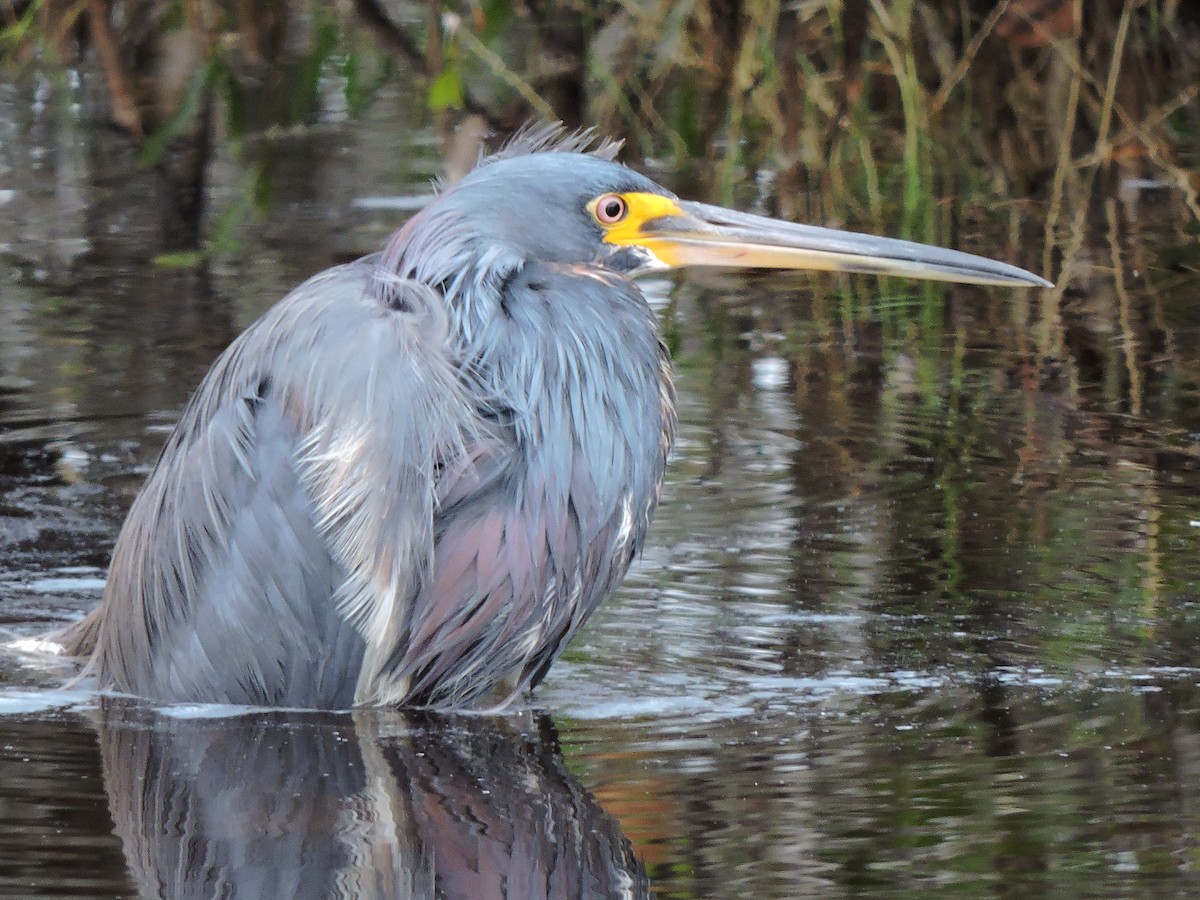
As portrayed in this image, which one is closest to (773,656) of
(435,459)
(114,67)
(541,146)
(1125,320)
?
(435,459)

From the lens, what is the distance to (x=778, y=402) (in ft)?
21.8

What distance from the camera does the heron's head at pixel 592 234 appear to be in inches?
177

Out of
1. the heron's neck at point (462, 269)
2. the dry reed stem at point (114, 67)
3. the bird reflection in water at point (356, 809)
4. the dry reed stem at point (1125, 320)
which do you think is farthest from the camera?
the dry reed stem at point (114, 67)

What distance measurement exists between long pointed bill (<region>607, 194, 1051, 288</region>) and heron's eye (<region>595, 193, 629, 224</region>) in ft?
0.07

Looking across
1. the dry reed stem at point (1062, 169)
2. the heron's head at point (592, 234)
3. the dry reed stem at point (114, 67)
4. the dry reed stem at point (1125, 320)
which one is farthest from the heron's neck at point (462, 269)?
the dry reed stem at point (114, 67)

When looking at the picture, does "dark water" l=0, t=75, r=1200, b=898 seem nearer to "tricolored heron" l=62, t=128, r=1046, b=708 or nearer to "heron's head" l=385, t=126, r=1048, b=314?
"tricolored heron" l=62, t=128, r=1046, b=708

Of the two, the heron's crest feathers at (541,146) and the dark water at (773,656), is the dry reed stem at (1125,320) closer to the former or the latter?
the dark water at (773,656)

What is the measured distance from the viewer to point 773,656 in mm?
4613

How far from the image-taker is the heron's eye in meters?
4.60

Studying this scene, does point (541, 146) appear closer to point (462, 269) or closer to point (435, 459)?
point (462, 269)

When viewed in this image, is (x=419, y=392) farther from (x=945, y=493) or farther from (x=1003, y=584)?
(x=945, y=493)

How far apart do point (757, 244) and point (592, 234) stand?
399 millimetres

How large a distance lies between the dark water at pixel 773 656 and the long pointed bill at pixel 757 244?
812mm

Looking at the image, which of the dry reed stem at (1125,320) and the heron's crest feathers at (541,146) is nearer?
the heron's crest feathers at (541,146)
